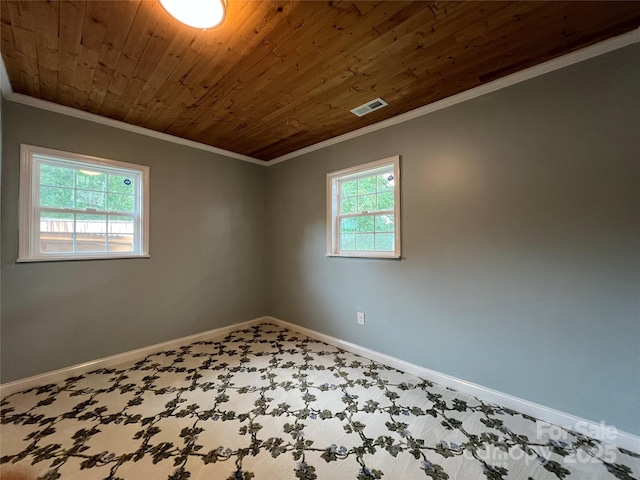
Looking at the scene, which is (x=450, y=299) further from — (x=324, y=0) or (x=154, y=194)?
(x=154, y=194)

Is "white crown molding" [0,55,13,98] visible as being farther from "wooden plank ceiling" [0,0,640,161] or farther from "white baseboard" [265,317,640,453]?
"white baseboard" [265,317,640,453]

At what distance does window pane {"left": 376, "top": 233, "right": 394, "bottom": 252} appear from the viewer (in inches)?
108

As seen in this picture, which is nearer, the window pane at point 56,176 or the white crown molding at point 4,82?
the white crown molding at point 4,82

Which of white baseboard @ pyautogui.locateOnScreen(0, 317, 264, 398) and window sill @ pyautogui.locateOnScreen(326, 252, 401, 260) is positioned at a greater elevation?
window sill @ pyautogui.locateOnScreen(326, 252, 401, 260)

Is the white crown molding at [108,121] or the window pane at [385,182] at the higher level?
the white crown molding at [108,121]

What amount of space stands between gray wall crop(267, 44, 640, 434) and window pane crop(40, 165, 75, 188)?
3.06 metres

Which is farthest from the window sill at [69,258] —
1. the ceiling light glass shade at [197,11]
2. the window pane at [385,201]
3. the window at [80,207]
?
the window pane at [385,201]

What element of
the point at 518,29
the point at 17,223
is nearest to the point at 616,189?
the point at 518,29

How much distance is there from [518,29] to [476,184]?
1020mm

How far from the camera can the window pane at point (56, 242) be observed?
235 centimetres

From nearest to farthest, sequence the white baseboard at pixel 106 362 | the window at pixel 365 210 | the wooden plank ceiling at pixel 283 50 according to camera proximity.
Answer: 1. the wooden plank ceiling at pixel 283 50
2. the white baseboard at pixel 106 362
3. the window at pixel 365 210

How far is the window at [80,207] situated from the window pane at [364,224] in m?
2.45

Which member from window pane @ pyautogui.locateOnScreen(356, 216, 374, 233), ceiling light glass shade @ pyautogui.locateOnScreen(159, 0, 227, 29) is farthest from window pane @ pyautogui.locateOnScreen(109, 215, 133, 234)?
window pane @ pyautogui.locateOnScreen(356, 216, 374, 233)

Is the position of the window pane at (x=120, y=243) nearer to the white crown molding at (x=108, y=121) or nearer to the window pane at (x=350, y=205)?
the white crown molding at (x=108, y=121)
